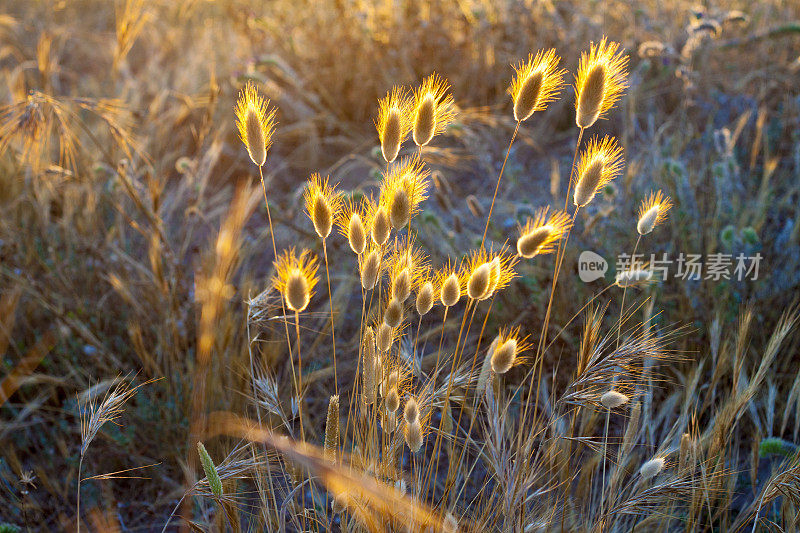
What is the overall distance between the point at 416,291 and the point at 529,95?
525mm

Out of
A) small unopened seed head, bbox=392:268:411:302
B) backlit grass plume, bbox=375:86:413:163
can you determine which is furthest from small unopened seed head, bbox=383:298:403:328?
backlit grass plume, bbox=375:86:413:163

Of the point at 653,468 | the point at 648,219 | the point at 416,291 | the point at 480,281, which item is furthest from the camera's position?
the point at 416,291

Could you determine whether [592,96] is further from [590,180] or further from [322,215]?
[322,215]

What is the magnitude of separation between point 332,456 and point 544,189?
1.90 meters

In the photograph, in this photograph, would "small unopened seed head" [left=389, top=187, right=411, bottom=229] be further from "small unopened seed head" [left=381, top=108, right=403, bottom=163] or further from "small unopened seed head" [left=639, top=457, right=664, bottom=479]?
"small unopened seed head" [left=639, top=457, right=664, bottom=479]

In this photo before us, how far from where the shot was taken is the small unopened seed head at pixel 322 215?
102 cm

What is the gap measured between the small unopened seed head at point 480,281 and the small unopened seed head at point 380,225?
0.15 m

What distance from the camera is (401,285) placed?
102 cm

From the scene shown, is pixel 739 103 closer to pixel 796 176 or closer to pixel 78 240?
pixel 796 176

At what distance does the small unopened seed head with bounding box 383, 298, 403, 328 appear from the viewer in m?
1.01

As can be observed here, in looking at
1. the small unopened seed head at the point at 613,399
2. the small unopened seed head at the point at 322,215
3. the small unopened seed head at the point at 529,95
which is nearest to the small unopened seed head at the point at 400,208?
the small unopened seed head at the point at 322,215

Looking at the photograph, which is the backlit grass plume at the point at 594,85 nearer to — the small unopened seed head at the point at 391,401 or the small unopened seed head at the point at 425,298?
the small unopened seed head at the point at 425,298

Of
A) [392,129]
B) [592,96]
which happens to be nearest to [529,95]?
[592,96]

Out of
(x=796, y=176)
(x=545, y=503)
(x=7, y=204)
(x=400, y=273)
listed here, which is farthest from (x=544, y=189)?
(x=7, y=204)
